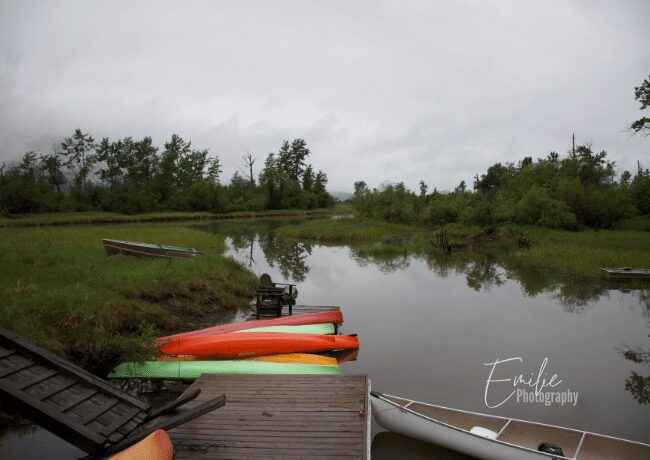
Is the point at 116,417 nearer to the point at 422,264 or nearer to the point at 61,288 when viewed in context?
the point at 61,288

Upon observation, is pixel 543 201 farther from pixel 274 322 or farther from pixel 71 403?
pixel 71 403

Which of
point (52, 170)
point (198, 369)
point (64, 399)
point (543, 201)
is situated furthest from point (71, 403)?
point (52, 170)

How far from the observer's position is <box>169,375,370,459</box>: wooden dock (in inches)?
216

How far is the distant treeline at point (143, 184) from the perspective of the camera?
68.7 m

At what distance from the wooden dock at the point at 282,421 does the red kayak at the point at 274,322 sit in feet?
7.99

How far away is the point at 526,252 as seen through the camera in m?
28.6

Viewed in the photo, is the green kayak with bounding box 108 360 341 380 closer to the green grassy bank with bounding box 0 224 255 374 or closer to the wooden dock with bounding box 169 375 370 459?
the green grassy bank with bounding box 0 224 255 374

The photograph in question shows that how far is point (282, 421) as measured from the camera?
6.26m

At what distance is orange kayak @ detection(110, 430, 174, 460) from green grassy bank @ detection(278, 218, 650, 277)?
72.2 feet

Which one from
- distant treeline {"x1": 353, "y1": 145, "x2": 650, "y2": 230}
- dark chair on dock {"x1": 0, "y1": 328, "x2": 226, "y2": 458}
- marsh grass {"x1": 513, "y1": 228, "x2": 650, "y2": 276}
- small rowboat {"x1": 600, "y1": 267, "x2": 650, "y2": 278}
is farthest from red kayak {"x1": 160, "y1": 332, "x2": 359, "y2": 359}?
distant treeline {"x1": 353, "y1": 145, "x2": 650, "y2": 230}

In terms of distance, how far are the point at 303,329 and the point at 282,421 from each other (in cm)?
500

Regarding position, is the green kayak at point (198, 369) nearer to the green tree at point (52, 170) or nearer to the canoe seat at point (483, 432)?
the canoe seat at point (483, 432)

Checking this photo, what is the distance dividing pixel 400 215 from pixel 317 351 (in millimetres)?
44183

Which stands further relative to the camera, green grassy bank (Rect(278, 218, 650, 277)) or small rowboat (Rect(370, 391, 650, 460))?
green grassy bank (Rect(278, 218, 650, 277))
